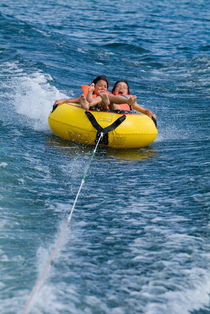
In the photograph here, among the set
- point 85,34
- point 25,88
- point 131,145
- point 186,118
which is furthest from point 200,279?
point 85,34

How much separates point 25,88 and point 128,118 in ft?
13.4

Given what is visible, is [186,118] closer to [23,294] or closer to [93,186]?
[93,186]

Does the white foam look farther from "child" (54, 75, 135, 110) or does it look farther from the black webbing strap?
the black webbing strap

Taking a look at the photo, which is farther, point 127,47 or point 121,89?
point 127,47

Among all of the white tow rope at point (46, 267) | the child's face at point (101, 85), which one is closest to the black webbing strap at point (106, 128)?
the child's face at point (101, 85)

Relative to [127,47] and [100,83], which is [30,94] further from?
[127,47]

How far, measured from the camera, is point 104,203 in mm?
5707

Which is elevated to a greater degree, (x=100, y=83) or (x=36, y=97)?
(x=100, y=83)

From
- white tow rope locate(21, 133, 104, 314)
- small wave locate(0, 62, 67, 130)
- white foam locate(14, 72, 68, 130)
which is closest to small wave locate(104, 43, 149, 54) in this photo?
small wave locate(0, 62, 67, 130)

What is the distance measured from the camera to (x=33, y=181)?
6.22 metres

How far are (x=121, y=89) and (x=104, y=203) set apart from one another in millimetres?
2932

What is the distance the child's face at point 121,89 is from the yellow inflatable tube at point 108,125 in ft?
1.42

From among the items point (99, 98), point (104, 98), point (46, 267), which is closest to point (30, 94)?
point (99, 98)

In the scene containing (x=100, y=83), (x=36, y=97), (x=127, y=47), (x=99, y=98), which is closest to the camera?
(x=99, y=98)
